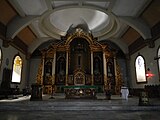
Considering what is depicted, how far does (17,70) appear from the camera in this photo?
1316cm

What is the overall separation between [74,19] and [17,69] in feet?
24.7

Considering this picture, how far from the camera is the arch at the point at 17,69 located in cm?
1266

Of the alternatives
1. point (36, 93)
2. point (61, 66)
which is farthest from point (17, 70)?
point (36, 93)

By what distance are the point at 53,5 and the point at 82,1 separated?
2093mm

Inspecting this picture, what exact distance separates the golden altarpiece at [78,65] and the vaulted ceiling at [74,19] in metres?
1.37

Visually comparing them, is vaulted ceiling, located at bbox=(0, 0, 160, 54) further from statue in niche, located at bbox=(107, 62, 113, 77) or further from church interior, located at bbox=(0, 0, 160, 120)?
statue in niche, located at bbox=(107, 62, 113, 77)

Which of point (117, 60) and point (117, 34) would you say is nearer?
point (117, 34)

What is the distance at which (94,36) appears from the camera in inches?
624

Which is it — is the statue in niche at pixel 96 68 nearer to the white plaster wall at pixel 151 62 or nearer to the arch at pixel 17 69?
the white plaster wall at pixel 151 62

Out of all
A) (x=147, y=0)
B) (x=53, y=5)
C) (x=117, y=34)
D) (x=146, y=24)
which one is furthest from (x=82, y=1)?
(x=117, y=34)

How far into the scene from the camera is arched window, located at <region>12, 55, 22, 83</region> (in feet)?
41.6

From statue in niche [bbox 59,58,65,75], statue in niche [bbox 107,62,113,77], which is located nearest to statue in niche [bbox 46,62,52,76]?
statue in niche [bbox 59,58,65,75]

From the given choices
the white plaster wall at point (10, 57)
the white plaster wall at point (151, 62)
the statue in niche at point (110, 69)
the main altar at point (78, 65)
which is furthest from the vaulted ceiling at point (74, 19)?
the statue in niche at point (110, 69)

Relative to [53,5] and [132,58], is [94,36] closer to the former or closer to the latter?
[132,58]
